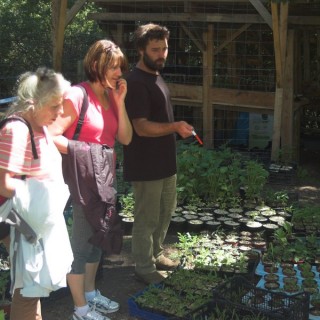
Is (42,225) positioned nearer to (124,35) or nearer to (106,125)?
(106,125)

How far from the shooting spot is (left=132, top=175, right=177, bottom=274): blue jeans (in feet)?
13.1

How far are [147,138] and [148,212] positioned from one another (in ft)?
1.65

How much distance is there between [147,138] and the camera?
156 inches

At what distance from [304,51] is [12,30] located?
7.24m

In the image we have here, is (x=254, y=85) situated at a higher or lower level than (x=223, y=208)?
higher

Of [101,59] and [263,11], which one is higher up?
[263,11]

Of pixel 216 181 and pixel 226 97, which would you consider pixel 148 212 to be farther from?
pixel 226 97

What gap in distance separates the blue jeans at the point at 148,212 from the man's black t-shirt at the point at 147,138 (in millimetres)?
82

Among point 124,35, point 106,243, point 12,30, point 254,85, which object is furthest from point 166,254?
point 12,30

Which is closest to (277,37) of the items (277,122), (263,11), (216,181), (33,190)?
(263,11)

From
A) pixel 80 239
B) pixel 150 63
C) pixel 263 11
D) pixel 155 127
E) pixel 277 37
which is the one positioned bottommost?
pixel 80 239

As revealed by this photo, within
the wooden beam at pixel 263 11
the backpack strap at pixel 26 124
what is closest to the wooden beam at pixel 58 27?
the wooden beam at pixel 263 11

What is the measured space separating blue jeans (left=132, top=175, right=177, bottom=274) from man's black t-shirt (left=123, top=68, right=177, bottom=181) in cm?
8

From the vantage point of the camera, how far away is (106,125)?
340 centimetres
